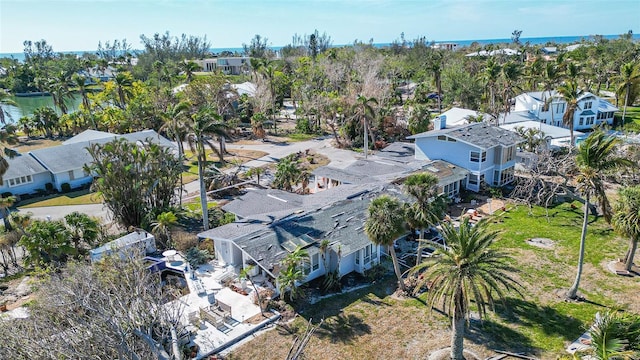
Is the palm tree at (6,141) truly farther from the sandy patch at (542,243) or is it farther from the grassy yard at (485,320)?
the sandy patch at (542,243)

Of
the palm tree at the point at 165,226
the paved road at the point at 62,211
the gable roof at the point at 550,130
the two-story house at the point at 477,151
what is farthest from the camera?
the gable roof at the point at 550,130

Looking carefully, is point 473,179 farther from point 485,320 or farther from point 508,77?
point 508,77

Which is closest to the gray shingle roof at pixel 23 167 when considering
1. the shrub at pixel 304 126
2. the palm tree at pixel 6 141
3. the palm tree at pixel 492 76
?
the palm tree at pixel 6 141

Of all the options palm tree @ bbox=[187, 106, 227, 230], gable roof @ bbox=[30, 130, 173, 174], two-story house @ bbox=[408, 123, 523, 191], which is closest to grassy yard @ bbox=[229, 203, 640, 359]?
two-story house @ bbox=[408, 123, 523, 191]

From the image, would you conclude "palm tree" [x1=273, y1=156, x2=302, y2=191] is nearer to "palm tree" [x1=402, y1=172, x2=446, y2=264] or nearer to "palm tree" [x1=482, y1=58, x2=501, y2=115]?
"palm tree" [x1=402, y1=172, x2=446, y2=264]

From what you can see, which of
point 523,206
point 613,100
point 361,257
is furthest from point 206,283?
point 613,100

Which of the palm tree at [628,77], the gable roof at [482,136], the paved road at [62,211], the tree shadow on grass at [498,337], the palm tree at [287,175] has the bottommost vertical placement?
the tree shadow on grass at [498,337]

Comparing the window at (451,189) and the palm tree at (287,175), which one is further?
the palm tree at (287,175)

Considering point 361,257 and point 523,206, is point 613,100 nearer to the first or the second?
point 523,206
